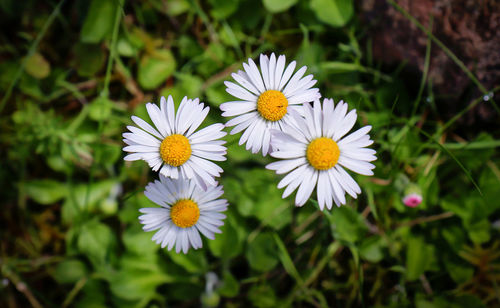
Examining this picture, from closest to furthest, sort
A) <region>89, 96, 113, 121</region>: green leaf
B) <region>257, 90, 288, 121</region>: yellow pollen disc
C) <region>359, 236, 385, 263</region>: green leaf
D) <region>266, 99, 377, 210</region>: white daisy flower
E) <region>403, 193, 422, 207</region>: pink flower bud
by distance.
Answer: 1. <region>266, 99, 377, 210</region>: white daisy flower
2. <region>257, 90, 288, 121</region>: yellow pollen disc
3. <region>403, 193, 422, 207</region>: pink flower bud
4. <region>359, 236, 385, 263</region>: green leaf
5. <region>89, 96, 113, 121</region>: green leaf

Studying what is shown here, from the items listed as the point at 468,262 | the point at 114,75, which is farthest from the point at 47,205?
the point at 468,262

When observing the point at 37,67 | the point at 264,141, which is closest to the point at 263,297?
the point at 264,141

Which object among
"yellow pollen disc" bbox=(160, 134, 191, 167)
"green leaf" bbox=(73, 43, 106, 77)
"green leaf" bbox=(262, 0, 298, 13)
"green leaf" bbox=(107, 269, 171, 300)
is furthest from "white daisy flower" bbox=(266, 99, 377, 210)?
"green leaf" bbox=(73, 43, 106, 77)

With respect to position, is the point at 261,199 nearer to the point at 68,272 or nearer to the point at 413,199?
the point at 413,199

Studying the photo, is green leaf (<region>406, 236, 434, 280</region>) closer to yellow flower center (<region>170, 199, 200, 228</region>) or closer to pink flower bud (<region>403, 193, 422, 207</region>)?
pink flower bud (<region>403, 193, 422, 207</region>)

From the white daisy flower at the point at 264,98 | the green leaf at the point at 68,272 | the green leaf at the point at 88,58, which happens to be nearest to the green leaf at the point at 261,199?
the white daisy flower at the point at 264,98

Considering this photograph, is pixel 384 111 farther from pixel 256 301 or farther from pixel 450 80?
pixel 256 301

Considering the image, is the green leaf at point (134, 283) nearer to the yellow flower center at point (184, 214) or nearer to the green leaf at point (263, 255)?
the green leaf at point (263, 255)
